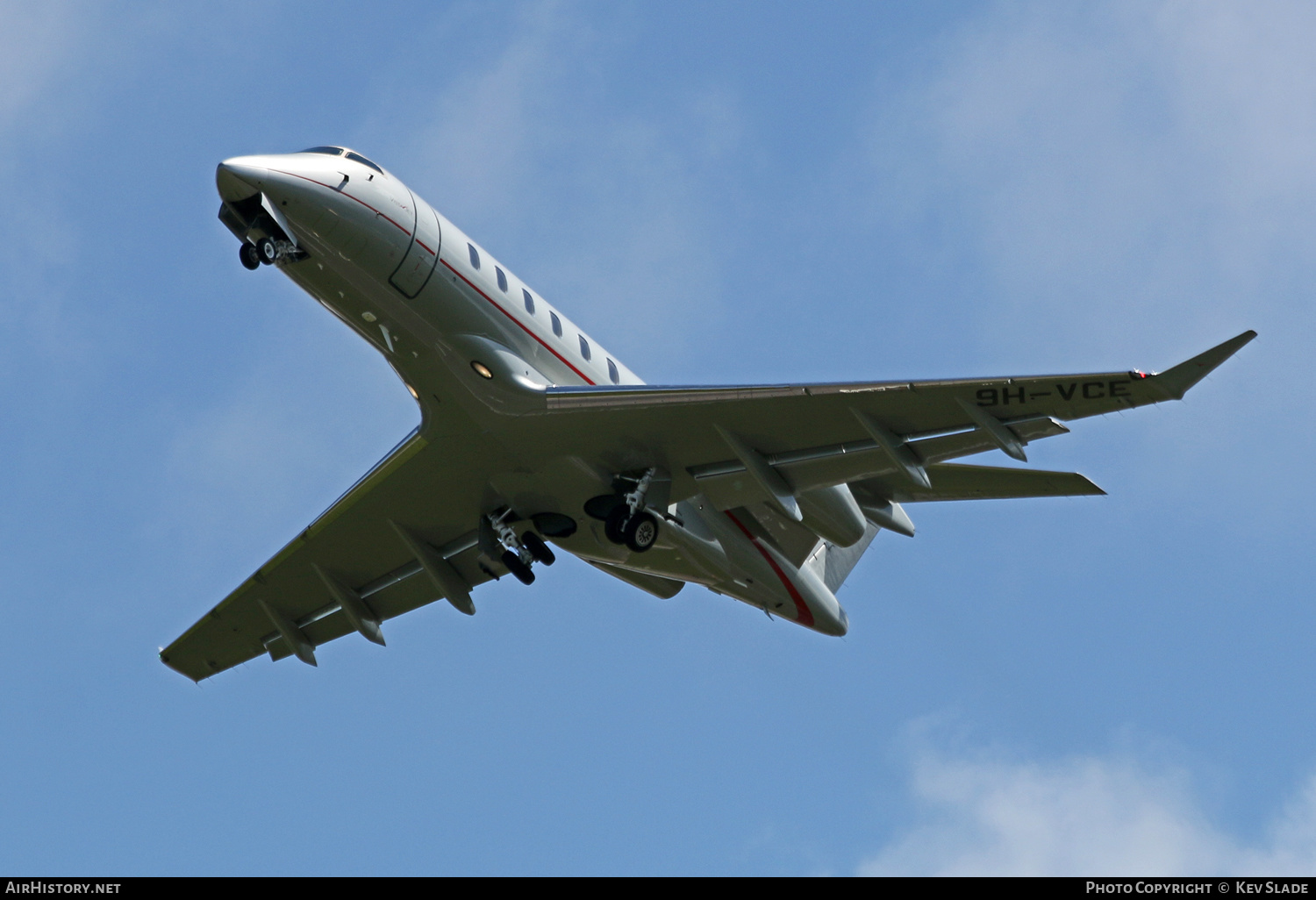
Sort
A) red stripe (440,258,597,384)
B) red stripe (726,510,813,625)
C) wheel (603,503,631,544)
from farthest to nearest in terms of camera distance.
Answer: red stripe (726,510,813,625) < wheel (603,503,631,544) < red stripe (440,258,597,384)

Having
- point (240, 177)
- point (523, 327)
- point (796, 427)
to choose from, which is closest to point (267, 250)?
point (240, 177)

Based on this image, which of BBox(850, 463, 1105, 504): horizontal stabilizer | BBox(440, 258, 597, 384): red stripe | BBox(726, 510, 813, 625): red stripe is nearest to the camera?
BBox(440, 258, 597, 384): red stripe

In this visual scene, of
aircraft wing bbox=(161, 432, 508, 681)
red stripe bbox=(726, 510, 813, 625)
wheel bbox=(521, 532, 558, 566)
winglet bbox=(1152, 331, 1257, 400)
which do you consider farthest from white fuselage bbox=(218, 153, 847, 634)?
winglet bbox=(1152, 331, 1257, 400)

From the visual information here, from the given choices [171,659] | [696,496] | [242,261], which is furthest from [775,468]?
[171,659]

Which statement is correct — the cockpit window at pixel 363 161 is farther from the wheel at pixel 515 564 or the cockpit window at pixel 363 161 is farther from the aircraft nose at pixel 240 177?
the wheel at pixel 515 564

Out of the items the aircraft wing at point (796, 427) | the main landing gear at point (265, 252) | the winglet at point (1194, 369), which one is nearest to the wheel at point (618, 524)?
the aircraft wing at point (796, 427)

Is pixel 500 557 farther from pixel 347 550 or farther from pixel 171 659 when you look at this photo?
pixel 171 659

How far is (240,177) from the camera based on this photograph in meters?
22.4

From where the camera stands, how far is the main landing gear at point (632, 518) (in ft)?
81.6

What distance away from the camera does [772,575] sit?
94.7 feet

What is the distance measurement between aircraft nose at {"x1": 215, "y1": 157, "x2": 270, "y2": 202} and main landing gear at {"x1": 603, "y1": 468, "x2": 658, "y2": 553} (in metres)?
8.07

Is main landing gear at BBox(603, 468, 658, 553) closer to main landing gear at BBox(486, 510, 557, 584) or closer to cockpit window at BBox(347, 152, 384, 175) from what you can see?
main landing gear at BBox(486, 510, 557, 584)

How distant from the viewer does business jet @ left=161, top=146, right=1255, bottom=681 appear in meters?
22.6

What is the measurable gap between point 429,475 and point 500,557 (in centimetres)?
232
